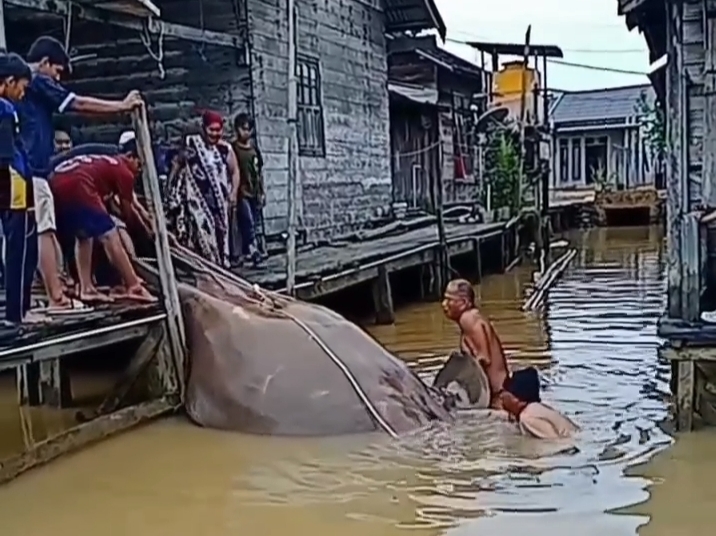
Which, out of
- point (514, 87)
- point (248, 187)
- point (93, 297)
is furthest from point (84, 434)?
point (514, 87)

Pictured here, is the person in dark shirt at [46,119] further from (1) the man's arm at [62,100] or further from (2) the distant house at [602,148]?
(2) the distant house at [602,148]

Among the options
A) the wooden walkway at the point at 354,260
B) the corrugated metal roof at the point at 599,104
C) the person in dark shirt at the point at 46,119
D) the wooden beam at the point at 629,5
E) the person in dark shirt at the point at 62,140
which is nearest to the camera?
the person in dark shirt at the point at 46,119

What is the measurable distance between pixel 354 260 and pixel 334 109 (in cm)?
401

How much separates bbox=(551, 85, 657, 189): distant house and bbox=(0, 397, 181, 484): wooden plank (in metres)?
40.0

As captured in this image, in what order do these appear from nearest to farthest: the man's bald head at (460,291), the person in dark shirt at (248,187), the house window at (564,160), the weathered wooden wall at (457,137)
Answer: the man's bald head at (460,291)
the person in dark shirt at (248,187)
the weathered wooden wall at (457,137)
the house window at (564,160)

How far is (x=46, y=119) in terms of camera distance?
8664 mm

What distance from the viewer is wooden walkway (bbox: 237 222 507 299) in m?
12.9

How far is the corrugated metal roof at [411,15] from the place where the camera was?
835 inches

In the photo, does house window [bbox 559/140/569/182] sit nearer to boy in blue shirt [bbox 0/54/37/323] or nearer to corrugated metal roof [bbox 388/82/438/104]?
corrugated metal roof [bbox 388/82/438/104]

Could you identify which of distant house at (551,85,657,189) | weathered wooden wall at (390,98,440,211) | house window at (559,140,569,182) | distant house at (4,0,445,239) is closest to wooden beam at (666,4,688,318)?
distant house at (4,0,445,239)

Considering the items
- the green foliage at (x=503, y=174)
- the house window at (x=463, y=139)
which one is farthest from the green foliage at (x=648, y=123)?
the green foliage at (x=503, y=174)

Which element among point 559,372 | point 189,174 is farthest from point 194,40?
point 559,372

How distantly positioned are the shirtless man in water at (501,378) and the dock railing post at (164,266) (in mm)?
2150

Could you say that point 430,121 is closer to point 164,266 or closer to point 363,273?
point 363,273
